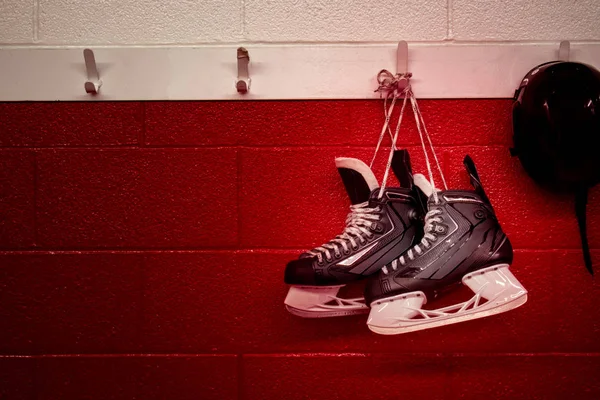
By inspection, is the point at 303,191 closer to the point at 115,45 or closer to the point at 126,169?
the point at 126,169

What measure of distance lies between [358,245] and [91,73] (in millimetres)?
953

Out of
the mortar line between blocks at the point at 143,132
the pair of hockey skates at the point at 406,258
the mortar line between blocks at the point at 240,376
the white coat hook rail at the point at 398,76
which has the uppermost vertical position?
the white coat hook rail at the point at 398,76

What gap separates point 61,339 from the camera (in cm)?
145

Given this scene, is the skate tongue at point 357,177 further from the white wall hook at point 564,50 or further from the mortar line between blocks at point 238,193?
the white wall hook at point 564,50

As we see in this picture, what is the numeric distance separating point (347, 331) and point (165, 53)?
1.02 m

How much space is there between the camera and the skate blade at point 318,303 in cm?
131

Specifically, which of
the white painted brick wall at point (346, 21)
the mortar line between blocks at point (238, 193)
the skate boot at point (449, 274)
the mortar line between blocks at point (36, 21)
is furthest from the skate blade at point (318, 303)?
the mortar line between blocks at point (36, 21)

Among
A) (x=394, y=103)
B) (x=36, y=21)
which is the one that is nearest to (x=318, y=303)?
(x=394, y=103)

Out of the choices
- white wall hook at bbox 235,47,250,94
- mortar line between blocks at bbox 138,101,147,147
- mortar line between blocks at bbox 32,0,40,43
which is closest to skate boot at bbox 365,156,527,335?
white wall hook at bbox 235,47,250,94

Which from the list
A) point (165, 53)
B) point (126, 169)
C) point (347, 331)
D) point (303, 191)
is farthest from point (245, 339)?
point (165, 53)

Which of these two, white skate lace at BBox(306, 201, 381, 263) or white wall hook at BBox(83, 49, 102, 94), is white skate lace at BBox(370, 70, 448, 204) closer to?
Answer: white skate lace at BBox(306, 201, 381, 263)

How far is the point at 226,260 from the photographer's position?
145 centimetres

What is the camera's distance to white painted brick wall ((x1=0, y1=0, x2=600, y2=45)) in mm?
1468

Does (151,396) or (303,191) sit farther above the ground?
(303,191)
